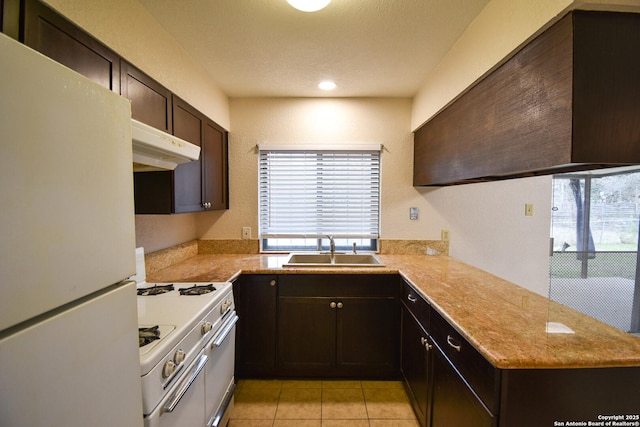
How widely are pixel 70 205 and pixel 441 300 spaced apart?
1527 millimetres

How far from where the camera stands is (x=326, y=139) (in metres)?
2.67

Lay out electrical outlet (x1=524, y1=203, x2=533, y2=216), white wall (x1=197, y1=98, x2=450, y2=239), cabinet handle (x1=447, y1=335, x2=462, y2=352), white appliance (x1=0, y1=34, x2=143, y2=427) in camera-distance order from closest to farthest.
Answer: white appliance (x1=0, y1=34, x2=143, y2=427) < cabinet handle (x1=447, y1=335, x2=462, y2=352) < electrical outlet (x1=524, y1=203, x2=533, y2=216) < white wall (x1=197, y1=98, x2=450, y2=239)

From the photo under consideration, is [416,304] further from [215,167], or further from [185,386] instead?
[215,167]

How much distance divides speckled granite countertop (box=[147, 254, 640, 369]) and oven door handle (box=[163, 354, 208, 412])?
0.68m

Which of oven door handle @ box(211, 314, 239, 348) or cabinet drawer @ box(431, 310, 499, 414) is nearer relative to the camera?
cabinet drawer @ box(431, 310, 499, 414)

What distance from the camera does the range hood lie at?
101 cm

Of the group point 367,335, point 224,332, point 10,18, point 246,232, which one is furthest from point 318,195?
point 10,18

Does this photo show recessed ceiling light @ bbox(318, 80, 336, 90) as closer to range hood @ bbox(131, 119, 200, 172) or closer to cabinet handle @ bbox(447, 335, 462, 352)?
range hood @ bbox(131, 119, 200, 172)

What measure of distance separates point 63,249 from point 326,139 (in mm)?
2354

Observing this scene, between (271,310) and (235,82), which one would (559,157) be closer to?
(271,310)

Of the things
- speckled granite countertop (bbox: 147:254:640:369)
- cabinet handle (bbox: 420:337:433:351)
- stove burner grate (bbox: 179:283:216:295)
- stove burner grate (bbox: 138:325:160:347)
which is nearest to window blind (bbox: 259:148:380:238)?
speckled granite countertop (bbox: 147:254:640:369)

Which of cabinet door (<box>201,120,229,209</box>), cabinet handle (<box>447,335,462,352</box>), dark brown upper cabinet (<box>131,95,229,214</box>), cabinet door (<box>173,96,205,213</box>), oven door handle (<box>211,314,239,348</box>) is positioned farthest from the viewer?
cabinet door (<box>201,120,229,209</box>)

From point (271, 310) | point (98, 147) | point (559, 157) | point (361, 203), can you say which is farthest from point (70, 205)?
point (361, 203)

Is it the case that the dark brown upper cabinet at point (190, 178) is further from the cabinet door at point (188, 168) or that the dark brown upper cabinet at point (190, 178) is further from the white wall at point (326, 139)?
the white wall at point (326, 139)
